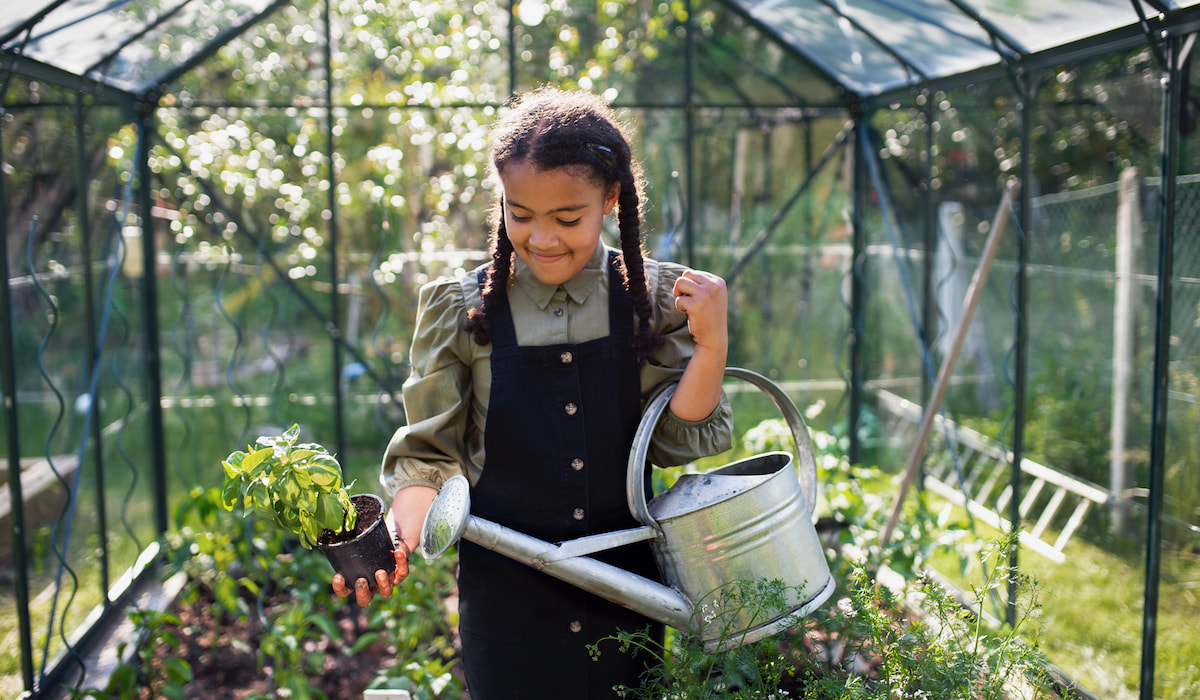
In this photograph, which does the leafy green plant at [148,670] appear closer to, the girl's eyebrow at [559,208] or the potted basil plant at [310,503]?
the potted basil plant at [310,503]

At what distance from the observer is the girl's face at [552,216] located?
1334mm

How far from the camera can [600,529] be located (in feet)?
4.99

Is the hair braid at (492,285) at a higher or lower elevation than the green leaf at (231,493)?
higher

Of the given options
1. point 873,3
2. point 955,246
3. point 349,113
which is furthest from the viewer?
point 955,246

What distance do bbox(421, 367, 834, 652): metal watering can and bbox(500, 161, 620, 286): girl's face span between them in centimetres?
28

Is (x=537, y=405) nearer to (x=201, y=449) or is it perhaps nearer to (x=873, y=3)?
(x=873, y=3)

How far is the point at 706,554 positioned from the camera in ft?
4.50

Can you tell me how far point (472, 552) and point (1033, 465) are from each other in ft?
11.4

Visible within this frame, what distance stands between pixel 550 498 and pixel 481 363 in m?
0.27

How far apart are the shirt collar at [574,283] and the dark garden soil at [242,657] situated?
1535 millimetres

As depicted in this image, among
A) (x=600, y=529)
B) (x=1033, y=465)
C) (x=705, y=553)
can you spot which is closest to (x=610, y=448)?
(x=600, y=529)

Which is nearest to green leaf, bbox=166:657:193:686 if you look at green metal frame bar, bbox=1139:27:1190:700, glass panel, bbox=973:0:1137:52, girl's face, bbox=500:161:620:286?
girl's face, bbox=500:161:620:286

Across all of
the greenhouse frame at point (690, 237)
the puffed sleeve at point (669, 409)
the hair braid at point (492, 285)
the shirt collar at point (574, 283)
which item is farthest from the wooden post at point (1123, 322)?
the hair braid at point (492, 285)

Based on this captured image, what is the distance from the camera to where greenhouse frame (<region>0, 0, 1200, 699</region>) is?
246 cm
